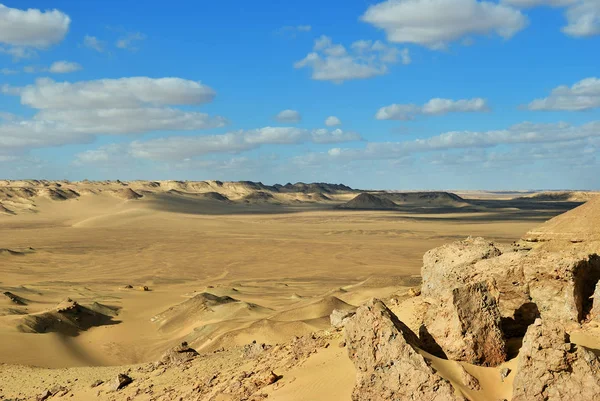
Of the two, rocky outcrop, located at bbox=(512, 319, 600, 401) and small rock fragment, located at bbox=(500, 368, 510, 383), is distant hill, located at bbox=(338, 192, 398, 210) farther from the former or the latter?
rocky outcrop, located at bbox=(512, 319, 600, 401)

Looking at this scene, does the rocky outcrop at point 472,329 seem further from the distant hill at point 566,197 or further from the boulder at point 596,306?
the distant hill at point 566,197

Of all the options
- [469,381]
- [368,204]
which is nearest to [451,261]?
[469,381]

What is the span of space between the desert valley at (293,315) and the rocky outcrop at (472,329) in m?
0.02

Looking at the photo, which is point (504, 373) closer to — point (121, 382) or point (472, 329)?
point (472, 329)

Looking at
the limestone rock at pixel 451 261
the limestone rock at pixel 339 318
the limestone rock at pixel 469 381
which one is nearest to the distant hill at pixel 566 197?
the limestone rock at pixel 339 318

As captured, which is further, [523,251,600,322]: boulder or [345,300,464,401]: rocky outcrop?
[523,251,600,322]: boulder

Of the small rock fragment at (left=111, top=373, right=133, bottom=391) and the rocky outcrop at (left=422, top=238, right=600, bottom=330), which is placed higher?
the rocky outcrop at (left=422, top=238, right=600, bottom=330)

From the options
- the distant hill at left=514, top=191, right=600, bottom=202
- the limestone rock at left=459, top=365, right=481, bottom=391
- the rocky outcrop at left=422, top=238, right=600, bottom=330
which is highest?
the distant hill at left=514, top=191, right=600, bottom=202

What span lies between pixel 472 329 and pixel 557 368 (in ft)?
4.32

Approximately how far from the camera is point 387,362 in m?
6.73

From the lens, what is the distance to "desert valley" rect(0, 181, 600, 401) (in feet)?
22.9

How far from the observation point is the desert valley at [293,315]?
698cm

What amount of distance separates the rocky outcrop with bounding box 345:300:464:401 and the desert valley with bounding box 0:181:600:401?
0.01 metres

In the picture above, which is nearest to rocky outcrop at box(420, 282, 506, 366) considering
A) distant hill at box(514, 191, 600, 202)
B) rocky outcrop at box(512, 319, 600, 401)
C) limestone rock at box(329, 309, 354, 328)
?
rocky outcrop at box(512, 319, 600, 401)
